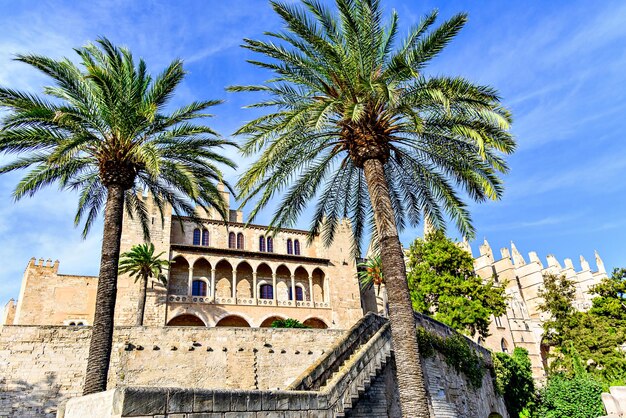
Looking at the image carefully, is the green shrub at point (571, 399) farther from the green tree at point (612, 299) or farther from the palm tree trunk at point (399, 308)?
the palm tree trunk at point (399, 308)

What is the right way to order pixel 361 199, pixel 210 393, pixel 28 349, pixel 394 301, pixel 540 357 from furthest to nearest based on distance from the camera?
1. pixel 540 357
2. pixel 28 349
3. pixel 361 199
4. pixel 394 301
5. pixel 210 393

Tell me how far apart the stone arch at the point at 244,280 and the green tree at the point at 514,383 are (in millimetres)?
20578

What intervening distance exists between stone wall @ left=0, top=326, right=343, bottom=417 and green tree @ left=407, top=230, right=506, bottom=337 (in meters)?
12.1

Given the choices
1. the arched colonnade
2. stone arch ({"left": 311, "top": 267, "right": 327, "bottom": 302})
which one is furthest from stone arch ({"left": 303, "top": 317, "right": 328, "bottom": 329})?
stone arch ({"left": 311, "top": 267, "right": 327, "bottom": 302})

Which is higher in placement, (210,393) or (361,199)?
(361,199)

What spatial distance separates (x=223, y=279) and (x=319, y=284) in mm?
8946

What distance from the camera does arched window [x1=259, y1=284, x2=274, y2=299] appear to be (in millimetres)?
38781

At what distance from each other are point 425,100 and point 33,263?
31.4m

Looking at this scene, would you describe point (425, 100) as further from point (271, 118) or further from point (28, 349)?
point (28, 349)

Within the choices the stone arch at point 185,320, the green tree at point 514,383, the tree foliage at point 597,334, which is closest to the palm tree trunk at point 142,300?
the stone arch at point 185,320

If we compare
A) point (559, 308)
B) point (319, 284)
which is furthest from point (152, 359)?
point (559, 308)

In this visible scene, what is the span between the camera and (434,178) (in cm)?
1467

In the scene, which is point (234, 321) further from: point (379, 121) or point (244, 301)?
point (379, 121)

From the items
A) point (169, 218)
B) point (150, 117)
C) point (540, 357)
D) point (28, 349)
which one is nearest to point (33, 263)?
point (169, 218)
